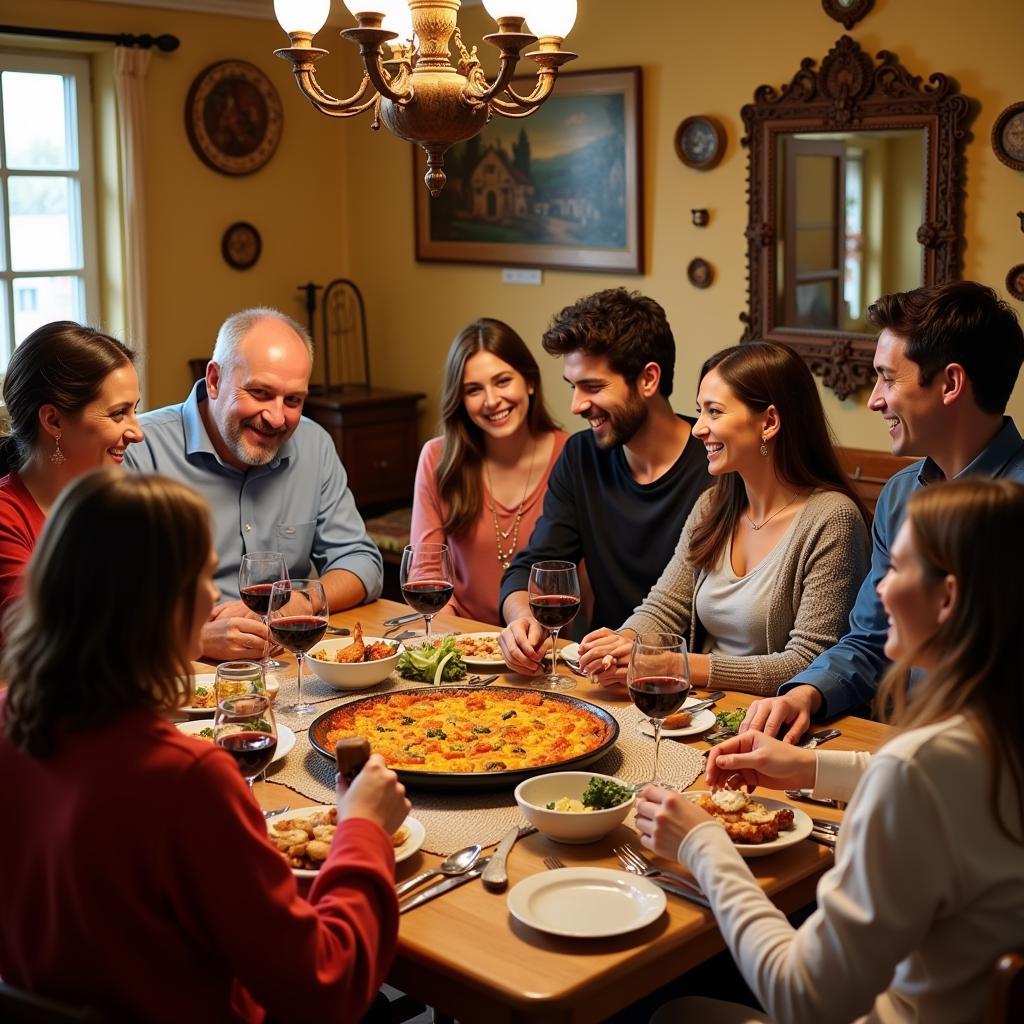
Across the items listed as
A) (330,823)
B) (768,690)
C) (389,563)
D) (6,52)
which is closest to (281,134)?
(6,52)

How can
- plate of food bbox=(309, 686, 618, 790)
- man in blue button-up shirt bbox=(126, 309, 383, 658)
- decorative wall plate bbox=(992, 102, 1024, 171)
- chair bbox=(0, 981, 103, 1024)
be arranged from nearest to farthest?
1. chair bbox=(0, 981, 103, 1024)
2. plate of food bbox=(309, 686, 618, 790)
3. man in blue button-up shirt bbox=(126, 309, 383, 658)
4. decorative wall plate bbox=(992, 102, 1024, 171)

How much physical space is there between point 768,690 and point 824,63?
9.80 feet

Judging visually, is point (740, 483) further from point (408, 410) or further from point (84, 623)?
point (408, 410)

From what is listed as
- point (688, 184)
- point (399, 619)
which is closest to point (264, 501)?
point (399, 619)

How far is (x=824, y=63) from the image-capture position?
15.2ft

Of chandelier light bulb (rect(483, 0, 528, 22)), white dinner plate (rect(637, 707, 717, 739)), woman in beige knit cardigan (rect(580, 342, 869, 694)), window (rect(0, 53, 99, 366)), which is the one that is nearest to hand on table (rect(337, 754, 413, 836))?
white dinner plate (rect(637, 707, 717, 739))

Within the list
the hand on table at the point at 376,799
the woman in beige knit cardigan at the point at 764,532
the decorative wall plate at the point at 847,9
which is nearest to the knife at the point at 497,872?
the hand on table at the point at 376,799

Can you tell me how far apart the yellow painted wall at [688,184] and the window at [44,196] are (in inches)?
51.9

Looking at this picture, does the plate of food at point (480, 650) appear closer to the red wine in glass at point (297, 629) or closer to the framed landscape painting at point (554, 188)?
the red wine in glass at point (297, 629)

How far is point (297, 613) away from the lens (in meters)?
2.18

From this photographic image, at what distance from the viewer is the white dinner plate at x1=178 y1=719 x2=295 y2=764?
2.04 metres

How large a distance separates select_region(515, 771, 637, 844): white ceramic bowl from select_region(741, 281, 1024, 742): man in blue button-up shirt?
0.69m

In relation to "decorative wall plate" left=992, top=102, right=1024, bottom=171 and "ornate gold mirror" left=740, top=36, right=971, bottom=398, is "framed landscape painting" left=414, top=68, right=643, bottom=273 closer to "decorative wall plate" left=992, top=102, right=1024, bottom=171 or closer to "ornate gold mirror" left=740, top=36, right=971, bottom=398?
"ornate gold mirror" left=740, top=36, right=971, bottom=398

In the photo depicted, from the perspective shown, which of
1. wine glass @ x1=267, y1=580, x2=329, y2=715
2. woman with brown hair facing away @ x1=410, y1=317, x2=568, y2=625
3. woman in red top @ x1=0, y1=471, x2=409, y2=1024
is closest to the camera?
woman in red top @ x1=0, y1=471, x2=409, y2=1024
